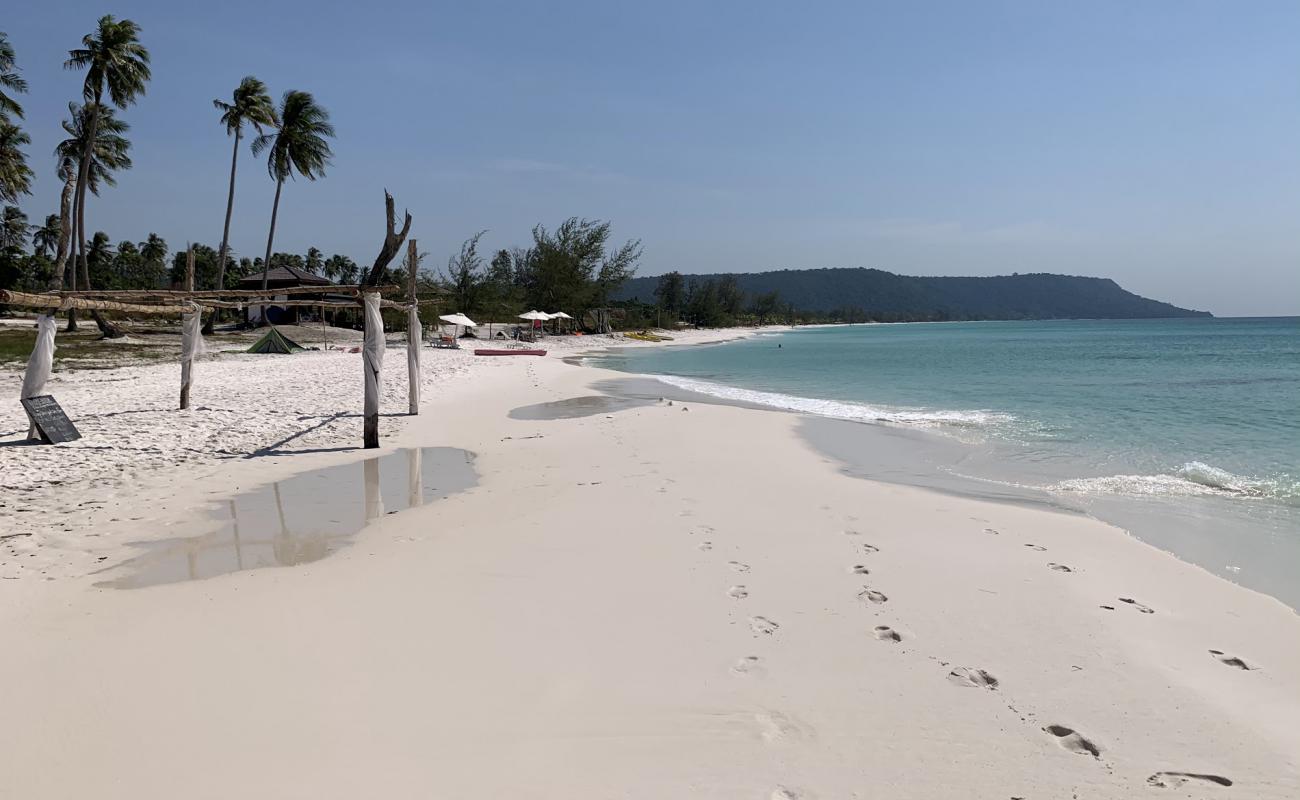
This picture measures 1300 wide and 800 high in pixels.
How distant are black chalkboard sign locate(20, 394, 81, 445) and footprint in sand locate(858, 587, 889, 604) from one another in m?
8.63

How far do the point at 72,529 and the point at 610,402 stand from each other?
9748 mm

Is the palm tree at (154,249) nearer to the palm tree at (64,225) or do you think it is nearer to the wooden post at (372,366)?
the palm tree at (64,225)

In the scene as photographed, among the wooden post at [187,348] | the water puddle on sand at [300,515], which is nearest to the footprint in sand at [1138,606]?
the water puddle on sand at [300,515]

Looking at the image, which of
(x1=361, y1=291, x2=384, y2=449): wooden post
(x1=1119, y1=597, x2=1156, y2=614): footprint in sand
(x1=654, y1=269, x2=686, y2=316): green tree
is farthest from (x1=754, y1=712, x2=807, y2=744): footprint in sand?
(x1=654, y1=269, x2=686, y2=316): green tree

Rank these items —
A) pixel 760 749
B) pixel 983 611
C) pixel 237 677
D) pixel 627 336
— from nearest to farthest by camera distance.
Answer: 1. pixel 760 749
2. pixel 237 677
3. pixel 983 611
4. pixel 627 336

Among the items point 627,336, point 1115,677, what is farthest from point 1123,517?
point 627,336

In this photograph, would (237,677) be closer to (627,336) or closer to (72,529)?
(72,529)

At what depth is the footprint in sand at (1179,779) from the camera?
2.50 m

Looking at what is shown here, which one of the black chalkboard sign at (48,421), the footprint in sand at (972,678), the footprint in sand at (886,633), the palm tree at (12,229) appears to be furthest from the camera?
the palm tree at (12,229)

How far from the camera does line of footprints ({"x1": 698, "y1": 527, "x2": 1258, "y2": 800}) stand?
8.30ft

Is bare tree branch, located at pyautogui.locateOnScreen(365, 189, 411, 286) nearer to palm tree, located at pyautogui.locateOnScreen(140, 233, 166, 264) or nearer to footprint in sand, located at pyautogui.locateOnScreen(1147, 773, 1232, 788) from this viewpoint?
footprint in sand, located at pyautogui.locateOnScreen(1147, 773, 1232, 788)

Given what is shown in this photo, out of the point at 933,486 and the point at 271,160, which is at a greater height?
the point at 271,160

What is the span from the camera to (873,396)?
707 inches

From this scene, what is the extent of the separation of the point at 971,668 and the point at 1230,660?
1.30 metres
